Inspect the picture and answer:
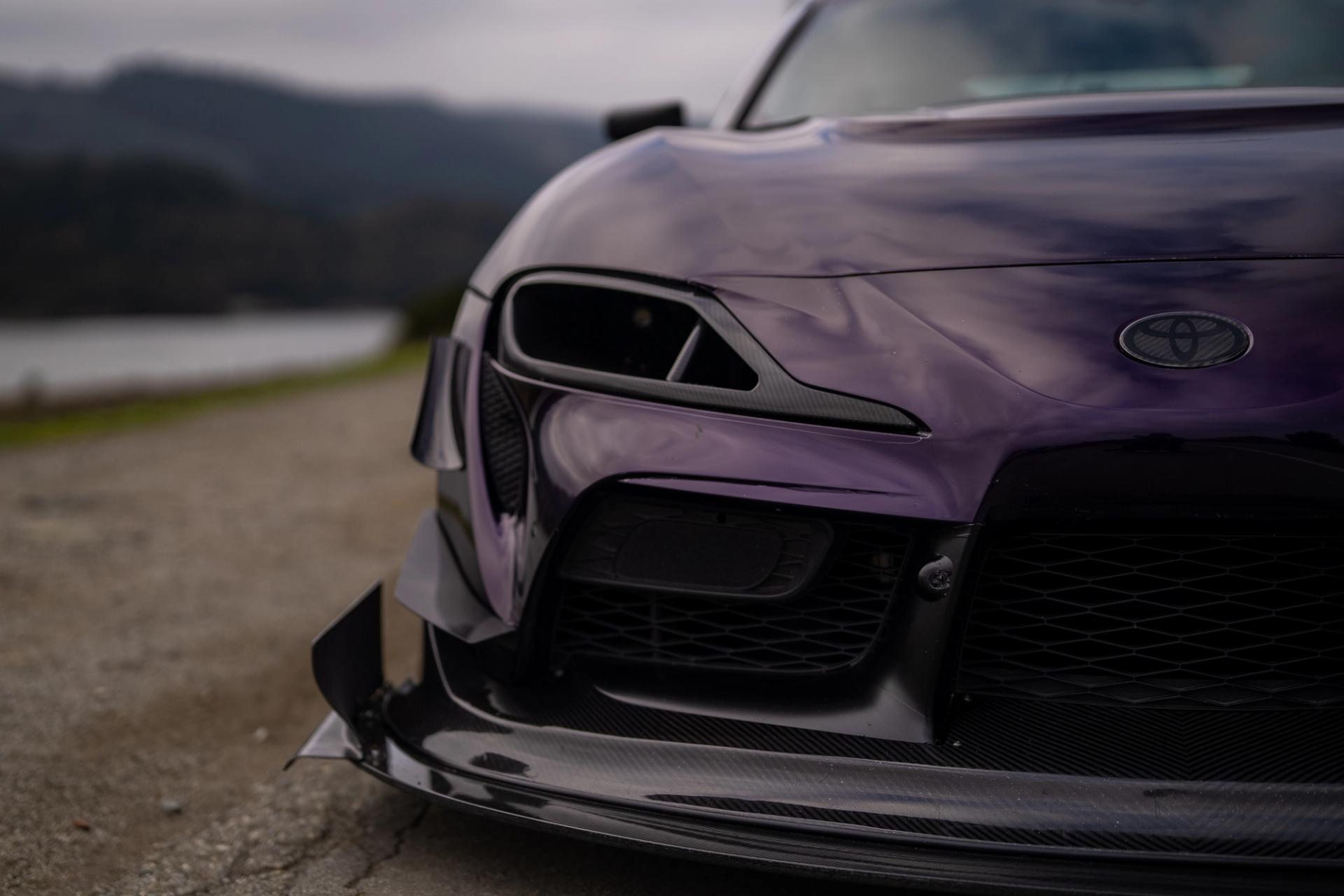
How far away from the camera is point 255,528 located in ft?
12.7

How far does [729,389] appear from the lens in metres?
1.28

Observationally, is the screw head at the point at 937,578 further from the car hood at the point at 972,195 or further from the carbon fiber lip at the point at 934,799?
the car hood at the point at 972,195

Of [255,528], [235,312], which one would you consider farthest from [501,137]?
[255,528]

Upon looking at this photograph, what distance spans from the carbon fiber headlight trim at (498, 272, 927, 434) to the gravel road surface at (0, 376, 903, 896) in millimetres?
633

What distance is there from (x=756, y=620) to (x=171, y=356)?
21.3 m

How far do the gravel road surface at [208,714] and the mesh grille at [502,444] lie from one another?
0.50 m

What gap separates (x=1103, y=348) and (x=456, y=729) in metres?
0.91

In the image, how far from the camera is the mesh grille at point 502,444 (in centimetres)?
138

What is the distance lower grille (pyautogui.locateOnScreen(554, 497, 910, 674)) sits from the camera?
49.3 inches

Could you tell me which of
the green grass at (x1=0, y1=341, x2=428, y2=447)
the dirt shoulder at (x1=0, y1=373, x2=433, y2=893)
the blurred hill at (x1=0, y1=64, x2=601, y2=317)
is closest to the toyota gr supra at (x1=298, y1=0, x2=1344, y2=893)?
the dirt shoulder at (x1=0, y1=373, x2=433, y2=893)

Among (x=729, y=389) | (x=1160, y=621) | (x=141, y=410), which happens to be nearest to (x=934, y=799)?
(x=1160, y=621)

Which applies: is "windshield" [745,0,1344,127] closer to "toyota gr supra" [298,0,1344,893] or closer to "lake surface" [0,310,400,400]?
"toyota gr supra" [298,0,1344,893]

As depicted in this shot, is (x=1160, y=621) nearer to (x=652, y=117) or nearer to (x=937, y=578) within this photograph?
(x=937, y=578)

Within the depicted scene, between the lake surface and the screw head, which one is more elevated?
the screw head
